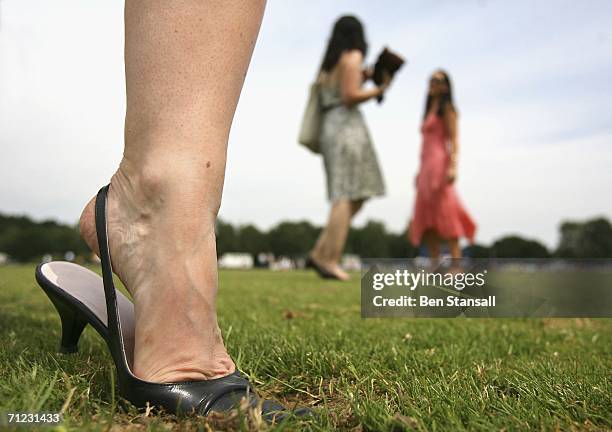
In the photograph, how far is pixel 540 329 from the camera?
2357mm

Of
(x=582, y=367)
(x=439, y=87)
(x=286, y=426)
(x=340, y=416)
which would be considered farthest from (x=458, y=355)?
(x=439, y=87)

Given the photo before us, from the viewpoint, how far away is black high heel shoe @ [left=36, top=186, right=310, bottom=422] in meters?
0.97

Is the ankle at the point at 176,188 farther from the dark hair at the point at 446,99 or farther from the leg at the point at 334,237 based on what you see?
the dark hair at the point at 446,99

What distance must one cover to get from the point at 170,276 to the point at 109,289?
155 millimetres

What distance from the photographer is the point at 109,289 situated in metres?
1.12

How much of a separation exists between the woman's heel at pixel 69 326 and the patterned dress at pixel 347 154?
4.64 meters

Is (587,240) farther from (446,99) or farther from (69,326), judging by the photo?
(69,326)

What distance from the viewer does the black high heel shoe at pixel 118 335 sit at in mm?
967

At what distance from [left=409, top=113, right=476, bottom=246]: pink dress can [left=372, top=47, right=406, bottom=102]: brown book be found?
2.87 feet

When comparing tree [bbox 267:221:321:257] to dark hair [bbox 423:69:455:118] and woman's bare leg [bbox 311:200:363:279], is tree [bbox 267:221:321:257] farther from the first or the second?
woman's bare leg [bbox 311:200:363:279]

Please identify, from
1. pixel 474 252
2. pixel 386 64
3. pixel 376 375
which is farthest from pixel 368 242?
pixel 376 375

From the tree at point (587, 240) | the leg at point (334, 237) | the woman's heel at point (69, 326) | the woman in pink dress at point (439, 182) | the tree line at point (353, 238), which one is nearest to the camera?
the woman's heel at point (69, 326)

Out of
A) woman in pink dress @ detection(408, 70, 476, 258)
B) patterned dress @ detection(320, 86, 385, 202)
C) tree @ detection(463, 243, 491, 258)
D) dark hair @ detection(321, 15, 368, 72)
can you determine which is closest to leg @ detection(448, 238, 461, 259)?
woman in pink dress @ detection(408, 70, 476, 258)

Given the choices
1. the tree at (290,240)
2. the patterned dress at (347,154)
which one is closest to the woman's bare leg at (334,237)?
the patterned dress at (347,154)
